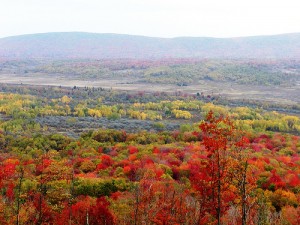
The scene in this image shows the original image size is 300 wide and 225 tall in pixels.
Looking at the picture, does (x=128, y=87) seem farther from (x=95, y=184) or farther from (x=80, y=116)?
(x=95, y=184)

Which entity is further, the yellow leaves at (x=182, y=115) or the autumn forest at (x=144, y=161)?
the yellow leaves at (x=182, y=115)

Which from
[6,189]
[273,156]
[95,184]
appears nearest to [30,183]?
[6,189]

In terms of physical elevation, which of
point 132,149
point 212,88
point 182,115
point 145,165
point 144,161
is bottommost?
point 212,88

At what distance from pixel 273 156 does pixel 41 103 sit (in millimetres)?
62317

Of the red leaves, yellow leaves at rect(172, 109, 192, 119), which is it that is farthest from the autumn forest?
yellow leaves at rect(172, 109, 192, 119)

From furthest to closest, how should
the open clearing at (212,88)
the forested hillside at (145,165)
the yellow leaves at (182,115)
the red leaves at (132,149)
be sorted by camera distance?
the open clearing at (212,88) < the yellow leaves at (182,115) < the red leaves at (132,149) < the forested hillside at (145,165)

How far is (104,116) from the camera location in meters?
81.9

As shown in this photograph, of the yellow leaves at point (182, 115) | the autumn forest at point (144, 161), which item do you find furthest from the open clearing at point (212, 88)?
the yellow leaves at point (182, 115)

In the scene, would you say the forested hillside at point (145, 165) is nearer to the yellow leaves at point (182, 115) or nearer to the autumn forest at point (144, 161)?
the autumn forest at point (144, 161)

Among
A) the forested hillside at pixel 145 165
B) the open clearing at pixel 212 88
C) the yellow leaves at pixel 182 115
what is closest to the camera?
the forested hillside at pixel 145 165

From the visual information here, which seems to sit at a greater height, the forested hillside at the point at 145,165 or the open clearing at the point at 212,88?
the forested hillside at the point at 145,165

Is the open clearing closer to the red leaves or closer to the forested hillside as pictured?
the forested hillside

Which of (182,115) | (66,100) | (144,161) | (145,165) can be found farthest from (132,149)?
(66,100)

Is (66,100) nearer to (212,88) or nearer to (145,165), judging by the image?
(212,88)
